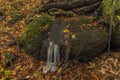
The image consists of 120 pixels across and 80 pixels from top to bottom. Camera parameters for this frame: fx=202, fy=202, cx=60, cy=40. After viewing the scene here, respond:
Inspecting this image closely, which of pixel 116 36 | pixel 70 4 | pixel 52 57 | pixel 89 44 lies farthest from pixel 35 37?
pixel 116 36

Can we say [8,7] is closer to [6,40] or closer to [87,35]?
[6,40]

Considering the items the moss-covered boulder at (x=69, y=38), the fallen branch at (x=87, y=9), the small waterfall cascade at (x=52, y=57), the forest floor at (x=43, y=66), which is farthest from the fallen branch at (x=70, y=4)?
the small waterfall cascade at (x=52, y=57)

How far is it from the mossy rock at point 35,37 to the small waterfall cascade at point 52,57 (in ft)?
1.50

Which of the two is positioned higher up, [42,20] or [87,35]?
[42,20]

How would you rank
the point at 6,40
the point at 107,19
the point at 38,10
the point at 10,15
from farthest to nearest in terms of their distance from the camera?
the point at 10,15, the point at 38,10, the point at 6,40, the point at 107,19

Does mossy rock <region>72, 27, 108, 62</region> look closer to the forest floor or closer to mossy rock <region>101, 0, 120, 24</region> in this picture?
the forest floor

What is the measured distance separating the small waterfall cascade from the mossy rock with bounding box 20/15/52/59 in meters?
0.46

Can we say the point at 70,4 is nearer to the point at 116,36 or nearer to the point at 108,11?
the point at 108,11

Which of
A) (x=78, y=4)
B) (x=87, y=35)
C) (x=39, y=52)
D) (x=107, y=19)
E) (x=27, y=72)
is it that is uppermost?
(x=78, y=4)

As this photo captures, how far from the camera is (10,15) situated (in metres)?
10.4

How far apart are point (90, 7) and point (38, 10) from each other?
2.51 m

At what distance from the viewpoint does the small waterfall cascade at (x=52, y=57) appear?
6926mm

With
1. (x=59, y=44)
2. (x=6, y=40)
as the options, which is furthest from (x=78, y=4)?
(x=6, y=40)

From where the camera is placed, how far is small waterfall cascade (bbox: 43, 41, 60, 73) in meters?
6.93
